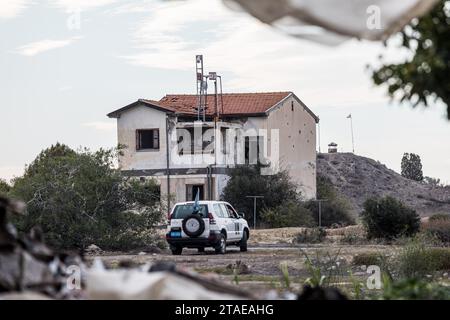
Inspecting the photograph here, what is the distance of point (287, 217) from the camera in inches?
2363

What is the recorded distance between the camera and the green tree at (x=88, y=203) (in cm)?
3966

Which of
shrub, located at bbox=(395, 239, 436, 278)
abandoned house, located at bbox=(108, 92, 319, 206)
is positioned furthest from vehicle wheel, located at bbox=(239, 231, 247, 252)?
abandoned house, located at bbox=(108, 92, 319, 206)

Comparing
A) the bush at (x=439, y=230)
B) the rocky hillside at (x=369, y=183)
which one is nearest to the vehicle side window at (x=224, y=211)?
the bush at (x=439, y=230)

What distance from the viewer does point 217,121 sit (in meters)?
65.4

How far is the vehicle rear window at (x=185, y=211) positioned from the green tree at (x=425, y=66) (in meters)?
27.4

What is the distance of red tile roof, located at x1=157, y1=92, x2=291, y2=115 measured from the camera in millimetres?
71438

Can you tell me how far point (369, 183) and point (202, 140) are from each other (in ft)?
125

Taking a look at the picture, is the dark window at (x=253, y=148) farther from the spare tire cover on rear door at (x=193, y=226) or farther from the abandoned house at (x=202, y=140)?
the spare tire cover on rear door at (x=193, y=226)

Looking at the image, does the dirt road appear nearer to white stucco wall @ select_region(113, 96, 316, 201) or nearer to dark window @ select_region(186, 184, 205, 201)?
dark window @ select_region(186, 184, 205, 201)

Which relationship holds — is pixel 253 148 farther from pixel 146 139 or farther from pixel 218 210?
pixel 218 210

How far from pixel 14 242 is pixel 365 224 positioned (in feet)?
123

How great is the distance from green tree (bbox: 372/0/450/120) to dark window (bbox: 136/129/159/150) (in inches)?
2254

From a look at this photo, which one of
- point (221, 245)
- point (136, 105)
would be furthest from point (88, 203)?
point (136, 105)
